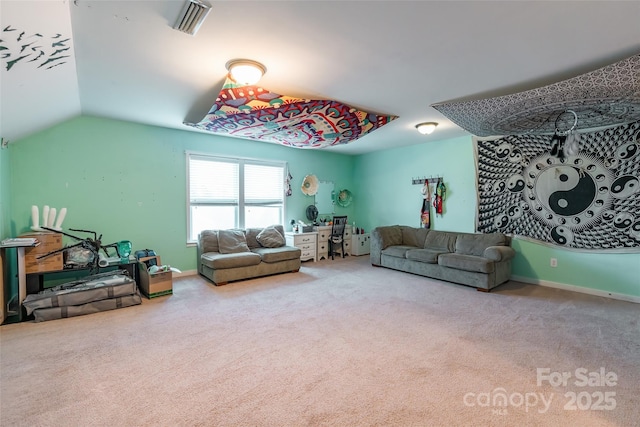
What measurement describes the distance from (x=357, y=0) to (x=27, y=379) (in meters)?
3.29

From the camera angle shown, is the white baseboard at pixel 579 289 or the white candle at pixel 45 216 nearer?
the white candle at pixel 45 216

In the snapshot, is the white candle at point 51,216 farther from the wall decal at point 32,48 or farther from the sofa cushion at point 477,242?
the sofa cushion at point 477,242

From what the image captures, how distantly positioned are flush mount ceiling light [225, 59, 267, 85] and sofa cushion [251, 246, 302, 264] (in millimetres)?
2759

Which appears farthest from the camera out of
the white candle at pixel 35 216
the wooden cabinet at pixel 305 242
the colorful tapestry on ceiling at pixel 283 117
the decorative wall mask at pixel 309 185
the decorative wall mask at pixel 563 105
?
the decorative wall mask at pixel 309 185

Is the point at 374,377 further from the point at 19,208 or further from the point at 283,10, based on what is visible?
the point at 19,208

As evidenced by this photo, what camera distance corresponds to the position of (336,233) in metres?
6.18

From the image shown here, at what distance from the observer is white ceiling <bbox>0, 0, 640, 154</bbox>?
1.79m

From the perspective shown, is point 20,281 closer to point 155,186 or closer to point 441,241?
point 155,186

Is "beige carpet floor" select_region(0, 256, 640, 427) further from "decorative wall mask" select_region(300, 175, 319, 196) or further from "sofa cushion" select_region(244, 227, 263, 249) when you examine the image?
"decorative wall mask" select_region(300, 175, 319, 196)

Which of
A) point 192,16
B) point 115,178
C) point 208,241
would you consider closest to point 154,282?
point 208,241

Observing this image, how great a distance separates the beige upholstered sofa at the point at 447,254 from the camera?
160 inches

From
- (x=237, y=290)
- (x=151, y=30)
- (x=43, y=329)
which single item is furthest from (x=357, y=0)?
(x=43, y=329)

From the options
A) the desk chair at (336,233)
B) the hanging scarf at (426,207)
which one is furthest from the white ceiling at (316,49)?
the desk chair at (336,233)

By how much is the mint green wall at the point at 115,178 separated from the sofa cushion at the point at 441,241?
3.77m
